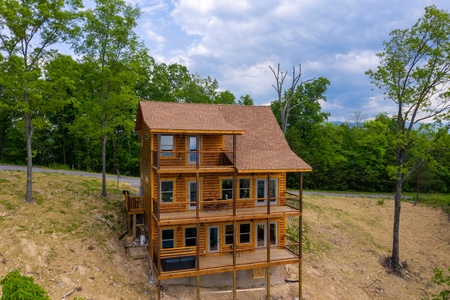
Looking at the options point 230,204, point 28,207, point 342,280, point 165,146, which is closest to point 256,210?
point 230,204

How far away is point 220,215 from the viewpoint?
51.3 feet

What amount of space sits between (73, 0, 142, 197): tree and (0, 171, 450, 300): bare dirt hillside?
336 cm

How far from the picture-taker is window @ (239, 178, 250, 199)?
57.4ft

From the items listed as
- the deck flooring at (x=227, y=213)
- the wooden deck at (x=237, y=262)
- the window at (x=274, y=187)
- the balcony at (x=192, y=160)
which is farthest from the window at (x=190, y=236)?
the window at (x=274, y=187)

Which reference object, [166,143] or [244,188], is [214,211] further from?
[166,143]

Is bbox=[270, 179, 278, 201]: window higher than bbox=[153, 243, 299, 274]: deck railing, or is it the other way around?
bbox=[270, 179, 278, 201]: window

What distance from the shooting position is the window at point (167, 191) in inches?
645

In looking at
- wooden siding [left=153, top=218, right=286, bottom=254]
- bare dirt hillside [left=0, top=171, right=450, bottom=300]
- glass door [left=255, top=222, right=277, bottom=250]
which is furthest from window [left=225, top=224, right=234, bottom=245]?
bare dirt hillside [left=0, top=171, right=450, bottom=300]

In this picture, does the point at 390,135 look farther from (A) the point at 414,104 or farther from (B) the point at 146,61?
(B) the point at 146,61

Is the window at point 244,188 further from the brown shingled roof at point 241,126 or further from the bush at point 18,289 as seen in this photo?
the bush at point 18,289

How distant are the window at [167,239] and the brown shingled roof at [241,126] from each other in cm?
532

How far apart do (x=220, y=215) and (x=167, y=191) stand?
320 centimetres

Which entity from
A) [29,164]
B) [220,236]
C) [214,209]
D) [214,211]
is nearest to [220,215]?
[214,211]

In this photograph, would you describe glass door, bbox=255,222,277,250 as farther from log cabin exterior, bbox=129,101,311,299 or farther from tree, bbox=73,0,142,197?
tree, bbox=73,0,142,197
